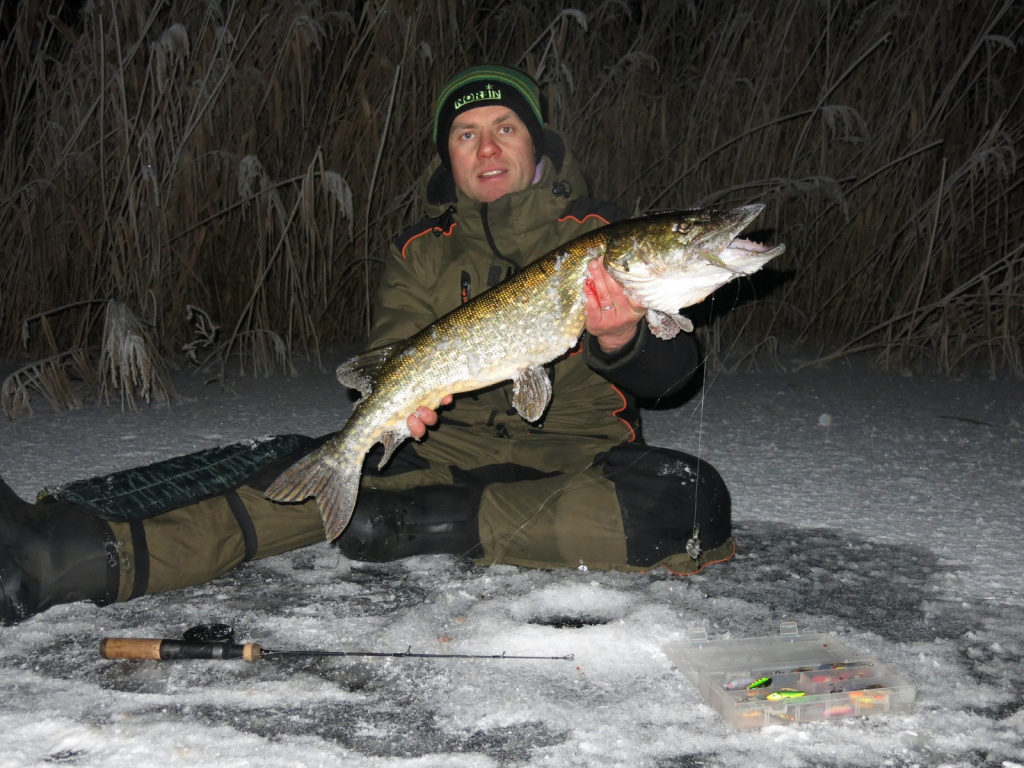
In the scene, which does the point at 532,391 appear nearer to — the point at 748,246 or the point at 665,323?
the point at 665,323

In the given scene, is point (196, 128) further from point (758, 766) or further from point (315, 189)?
point (758, 766)

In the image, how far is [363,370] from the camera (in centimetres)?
262

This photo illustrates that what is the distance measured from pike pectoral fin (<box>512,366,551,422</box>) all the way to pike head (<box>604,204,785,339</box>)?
353 millimetres

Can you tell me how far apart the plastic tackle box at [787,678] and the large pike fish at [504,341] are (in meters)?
0.84

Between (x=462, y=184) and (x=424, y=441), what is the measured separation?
3.07 feet

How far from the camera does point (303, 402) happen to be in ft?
14.0

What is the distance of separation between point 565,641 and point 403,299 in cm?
150

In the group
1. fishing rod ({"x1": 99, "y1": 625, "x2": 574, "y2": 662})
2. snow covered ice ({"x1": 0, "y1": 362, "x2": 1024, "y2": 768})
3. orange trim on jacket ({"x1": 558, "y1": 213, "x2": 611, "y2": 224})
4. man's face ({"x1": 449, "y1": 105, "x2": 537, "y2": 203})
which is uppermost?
man's face ({"x1": 449, "y1": 105, "x2": 537, "y2": 203})

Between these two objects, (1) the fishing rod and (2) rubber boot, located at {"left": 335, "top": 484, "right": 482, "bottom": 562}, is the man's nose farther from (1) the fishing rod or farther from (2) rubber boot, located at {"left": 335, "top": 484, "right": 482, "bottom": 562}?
(1) the fishing rod

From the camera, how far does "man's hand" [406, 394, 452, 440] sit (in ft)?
8.20

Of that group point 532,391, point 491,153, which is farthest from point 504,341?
point 491,153

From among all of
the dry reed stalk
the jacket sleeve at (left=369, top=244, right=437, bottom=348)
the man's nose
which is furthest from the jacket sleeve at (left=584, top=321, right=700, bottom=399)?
the dry reed stalk

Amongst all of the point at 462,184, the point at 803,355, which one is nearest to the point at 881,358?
the point at 803,355

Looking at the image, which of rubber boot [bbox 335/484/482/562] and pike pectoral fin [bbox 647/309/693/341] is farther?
rubber boot [bbox 335/484/482/562]
